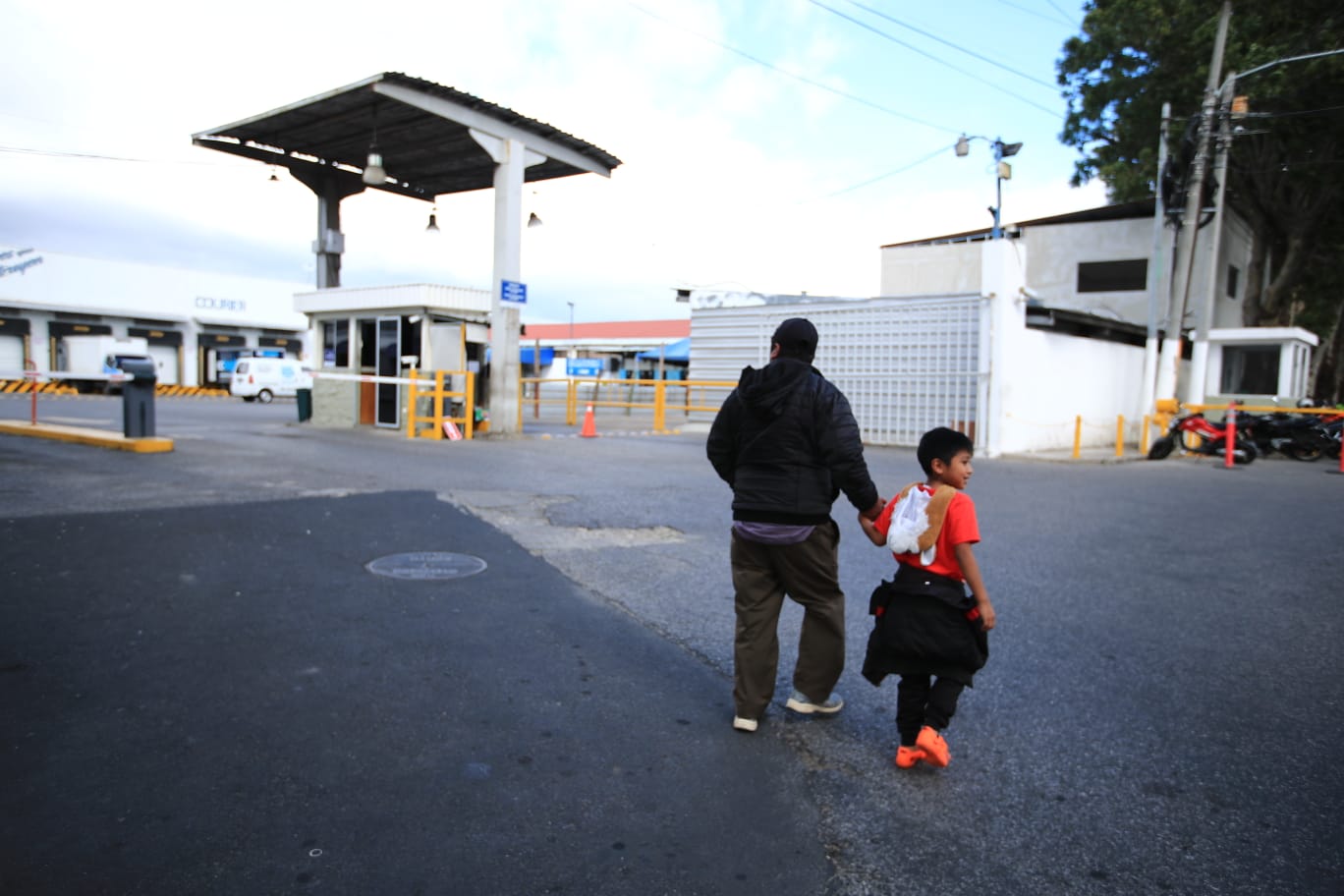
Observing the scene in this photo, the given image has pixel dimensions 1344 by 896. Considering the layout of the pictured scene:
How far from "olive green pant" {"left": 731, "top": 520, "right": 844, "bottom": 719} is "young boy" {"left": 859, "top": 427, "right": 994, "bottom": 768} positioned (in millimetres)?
321

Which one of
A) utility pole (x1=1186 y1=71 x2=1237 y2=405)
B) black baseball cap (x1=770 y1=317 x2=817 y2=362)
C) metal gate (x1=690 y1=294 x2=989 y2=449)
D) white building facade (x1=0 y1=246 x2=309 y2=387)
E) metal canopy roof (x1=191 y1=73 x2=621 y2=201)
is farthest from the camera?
white building facade (x1=0 y1=246 x2=309 y2=387)

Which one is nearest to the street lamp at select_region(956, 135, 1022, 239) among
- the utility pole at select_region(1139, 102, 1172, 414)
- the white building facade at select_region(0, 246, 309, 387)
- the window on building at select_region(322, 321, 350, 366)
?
the utility pole at select_region(1139, 102, 1172, 414)

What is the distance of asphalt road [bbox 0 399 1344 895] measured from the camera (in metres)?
2.64

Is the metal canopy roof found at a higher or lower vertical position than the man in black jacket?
higher

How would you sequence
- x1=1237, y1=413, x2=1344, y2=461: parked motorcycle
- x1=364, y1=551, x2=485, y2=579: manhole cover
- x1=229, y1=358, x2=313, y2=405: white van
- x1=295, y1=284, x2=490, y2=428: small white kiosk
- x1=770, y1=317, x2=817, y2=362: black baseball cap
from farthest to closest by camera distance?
x1=229, y1=358, x2=313, y2=405: white van → x1=295, y1=284, x2=490, y2=428: small white kiosk → x1=1237, y1=413, x2=1344, y2=461: parked motorcycle → x1=364, y1=551, x2=485, y2=579: manhole cover → x1=770, y1=317, x2=817, y2=362: black baseball cap

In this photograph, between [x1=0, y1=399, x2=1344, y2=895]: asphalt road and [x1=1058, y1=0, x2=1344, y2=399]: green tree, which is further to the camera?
[x1=1058, y1=0, x2=1344, y2=399]: green tree

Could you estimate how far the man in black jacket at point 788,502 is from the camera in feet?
11.6

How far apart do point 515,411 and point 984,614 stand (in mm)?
15430

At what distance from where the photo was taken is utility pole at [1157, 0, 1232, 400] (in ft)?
61.5

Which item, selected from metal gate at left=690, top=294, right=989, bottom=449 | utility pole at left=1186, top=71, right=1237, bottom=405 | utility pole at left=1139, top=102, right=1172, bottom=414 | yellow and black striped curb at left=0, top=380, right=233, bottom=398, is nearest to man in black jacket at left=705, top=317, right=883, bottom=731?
metal gate at left=690, top=294, right=989, bottom=449

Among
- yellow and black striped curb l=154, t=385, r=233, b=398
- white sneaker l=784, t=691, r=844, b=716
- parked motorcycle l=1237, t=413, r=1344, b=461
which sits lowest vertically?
yellow and black striped curb l=154, t=385, r=233, b=398

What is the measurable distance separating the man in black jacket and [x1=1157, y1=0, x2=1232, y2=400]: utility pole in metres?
19.8

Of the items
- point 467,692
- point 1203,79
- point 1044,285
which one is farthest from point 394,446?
point 1044,285

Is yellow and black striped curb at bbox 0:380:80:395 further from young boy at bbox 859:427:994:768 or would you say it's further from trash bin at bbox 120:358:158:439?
young boy at bbox 859:427:994:768
